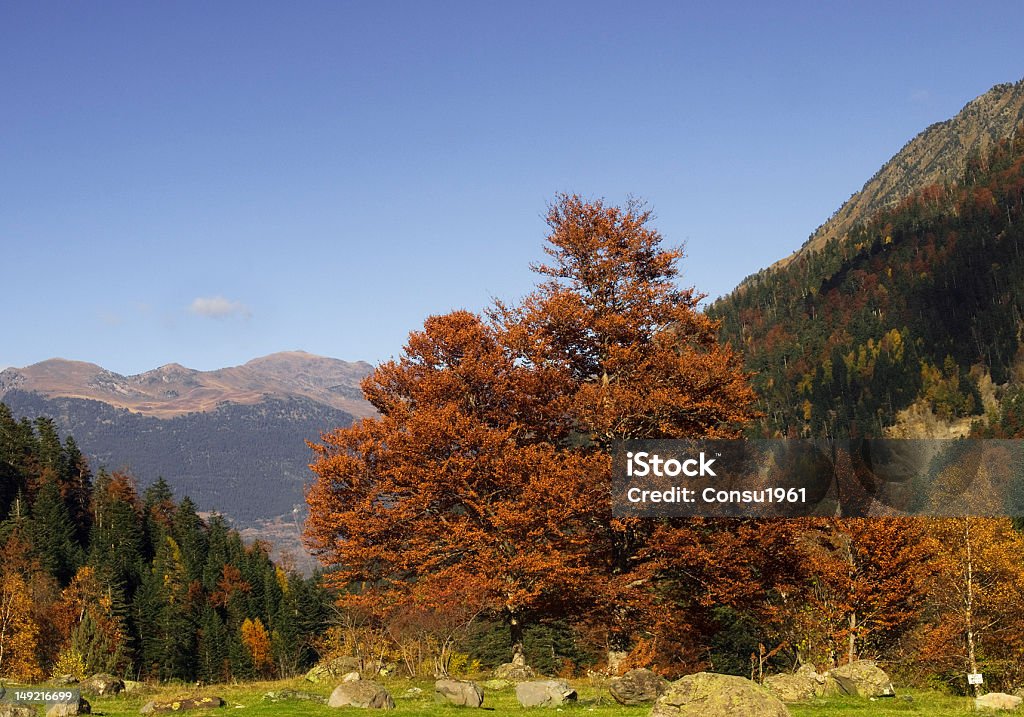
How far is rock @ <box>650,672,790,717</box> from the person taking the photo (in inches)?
769

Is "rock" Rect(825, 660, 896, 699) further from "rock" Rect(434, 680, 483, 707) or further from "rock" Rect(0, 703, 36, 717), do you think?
"rock" Rect(0, 703, 36, 717)

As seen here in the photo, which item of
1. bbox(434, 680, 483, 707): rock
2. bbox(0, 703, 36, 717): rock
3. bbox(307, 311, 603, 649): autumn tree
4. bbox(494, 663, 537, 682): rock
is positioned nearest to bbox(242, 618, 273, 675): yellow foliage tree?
bbox(307, 311, 603, 649): autumn tree

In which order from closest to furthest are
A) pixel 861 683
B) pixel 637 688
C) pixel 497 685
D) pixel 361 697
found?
pixel 361 697 → pixel 637 688 → pixel 861 683 → pixel 497 685

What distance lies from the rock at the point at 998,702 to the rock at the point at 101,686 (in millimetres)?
29009

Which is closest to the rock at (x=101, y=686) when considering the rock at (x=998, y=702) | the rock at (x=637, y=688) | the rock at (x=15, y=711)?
the rock at (x=15, y=711)

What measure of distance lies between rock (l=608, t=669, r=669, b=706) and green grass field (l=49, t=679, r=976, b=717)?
1.37 ft

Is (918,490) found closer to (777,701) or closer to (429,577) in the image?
(429,577)

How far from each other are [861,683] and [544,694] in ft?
39.7

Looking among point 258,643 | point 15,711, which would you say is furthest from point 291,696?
point 258,643

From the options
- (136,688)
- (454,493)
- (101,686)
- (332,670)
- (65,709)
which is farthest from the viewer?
(332,670)

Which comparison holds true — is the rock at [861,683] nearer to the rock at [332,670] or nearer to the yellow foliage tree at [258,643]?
the rock at [332,670]

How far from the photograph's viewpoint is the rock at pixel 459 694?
27.6 meters

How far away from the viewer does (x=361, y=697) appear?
2695 centimetres

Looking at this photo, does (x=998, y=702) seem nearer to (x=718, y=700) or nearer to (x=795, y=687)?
(x=795, y=687)
